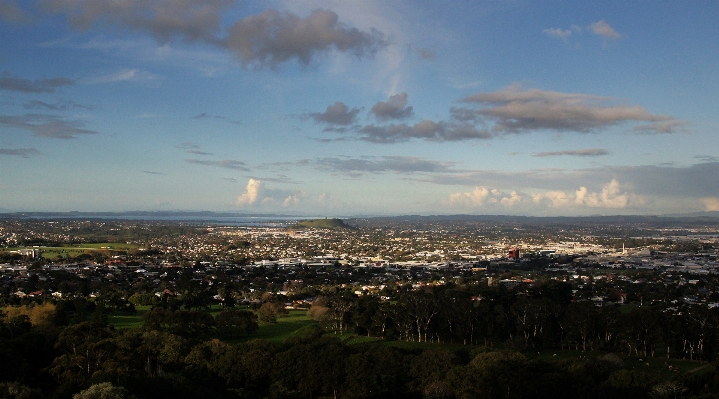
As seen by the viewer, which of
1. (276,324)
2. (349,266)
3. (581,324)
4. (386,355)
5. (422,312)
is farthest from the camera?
(349,266)

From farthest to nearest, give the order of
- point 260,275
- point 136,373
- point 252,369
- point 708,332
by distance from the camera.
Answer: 1. point 260,275
2. point 708,332
3. point 252,369
4. point 136,373

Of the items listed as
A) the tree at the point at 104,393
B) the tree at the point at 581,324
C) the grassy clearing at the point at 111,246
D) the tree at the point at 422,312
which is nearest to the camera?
the tree at the point at 104,393

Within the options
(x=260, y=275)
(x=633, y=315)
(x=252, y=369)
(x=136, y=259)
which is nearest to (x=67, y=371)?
(x=252, y=369)

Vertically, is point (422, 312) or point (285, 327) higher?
point (422, 312)

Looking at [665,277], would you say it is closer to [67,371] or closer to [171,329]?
[171,329]

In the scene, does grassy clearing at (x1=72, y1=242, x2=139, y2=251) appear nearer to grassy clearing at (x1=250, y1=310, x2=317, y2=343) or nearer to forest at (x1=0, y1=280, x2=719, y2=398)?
grassy clearing at (x1=250, y1=310, x2=317, y2=343)

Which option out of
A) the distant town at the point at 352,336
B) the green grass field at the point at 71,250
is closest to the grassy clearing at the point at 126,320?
the distant town at the point at 352,336

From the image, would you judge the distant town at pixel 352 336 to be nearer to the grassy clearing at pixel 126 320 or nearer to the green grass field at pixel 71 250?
the grassy clearing at pixel 126 320

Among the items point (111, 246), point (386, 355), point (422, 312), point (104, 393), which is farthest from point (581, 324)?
point (111, 246)

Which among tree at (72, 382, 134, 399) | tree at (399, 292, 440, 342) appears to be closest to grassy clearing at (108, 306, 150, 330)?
tree at (399, 292, 440, 342)

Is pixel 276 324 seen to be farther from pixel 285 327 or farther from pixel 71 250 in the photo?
pixel 71 250

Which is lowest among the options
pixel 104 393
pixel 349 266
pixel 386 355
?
pixel 349 266
